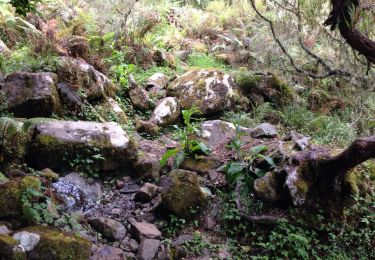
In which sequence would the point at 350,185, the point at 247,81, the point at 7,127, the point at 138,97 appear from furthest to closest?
the point at 247,81 → the point at 138,97 → the point at 350,185 → the point at 7,127

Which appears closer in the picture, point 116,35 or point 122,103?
point 122,103

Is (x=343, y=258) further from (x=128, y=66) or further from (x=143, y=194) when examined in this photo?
(x=128, y=66)

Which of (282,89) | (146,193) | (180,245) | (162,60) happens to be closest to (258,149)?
(146,193)

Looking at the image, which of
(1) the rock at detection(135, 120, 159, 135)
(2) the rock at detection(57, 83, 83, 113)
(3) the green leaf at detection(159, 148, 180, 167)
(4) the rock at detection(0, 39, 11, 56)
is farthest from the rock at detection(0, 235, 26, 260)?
(4) the rock at detection(0, 39, 11, 56)

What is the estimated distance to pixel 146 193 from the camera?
179 inches

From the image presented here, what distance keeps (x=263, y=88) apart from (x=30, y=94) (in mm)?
5170

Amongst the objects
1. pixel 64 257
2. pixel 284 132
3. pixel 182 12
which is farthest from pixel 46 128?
pixel 182 12

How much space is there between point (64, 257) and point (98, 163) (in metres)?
1.81

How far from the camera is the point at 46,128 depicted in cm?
477

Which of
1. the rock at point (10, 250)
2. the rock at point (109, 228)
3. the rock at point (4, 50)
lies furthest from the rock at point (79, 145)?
the rock at point (4, 50)

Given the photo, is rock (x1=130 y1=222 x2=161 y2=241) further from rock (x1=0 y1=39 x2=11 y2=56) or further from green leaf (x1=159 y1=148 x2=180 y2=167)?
rock (x1=0 y1=39 x2=11 y2=56)

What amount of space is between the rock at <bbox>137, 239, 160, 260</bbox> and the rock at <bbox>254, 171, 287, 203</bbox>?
139cm

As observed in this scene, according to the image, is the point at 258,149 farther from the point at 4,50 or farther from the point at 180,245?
the point at 4,50

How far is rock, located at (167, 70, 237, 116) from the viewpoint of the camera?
7.49 meters
